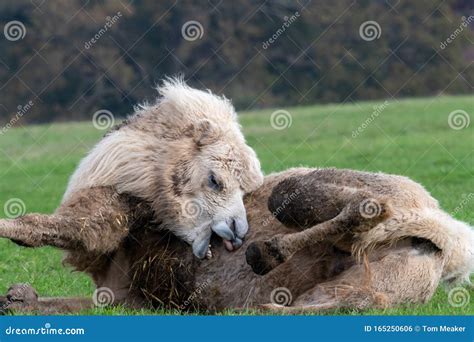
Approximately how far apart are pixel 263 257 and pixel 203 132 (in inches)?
53.1

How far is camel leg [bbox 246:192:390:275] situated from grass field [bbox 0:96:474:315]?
24.4 inches

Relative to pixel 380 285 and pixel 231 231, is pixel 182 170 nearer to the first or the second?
pixel 231 231

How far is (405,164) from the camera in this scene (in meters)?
18.4

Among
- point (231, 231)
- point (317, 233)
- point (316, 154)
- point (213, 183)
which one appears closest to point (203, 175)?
point (213, 183)

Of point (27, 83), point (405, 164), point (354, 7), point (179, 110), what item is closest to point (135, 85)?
point (27, 83)

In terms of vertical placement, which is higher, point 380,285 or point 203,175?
point 380,285

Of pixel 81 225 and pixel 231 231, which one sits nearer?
pixel 81 225

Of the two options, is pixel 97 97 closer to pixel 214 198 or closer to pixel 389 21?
pixel 389 21

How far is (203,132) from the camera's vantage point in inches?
320

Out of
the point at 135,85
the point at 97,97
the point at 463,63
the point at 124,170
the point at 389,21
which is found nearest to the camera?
the point at 124,170

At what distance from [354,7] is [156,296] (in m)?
30.3

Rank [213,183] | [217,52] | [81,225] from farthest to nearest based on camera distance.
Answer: [217,52] < [213,183] < [81,225]

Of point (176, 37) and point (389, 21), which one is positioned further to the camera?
point (389, 21)

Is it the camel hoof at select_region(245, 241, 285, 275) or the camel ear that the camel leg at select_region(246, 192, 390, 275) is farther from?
the camel ear
